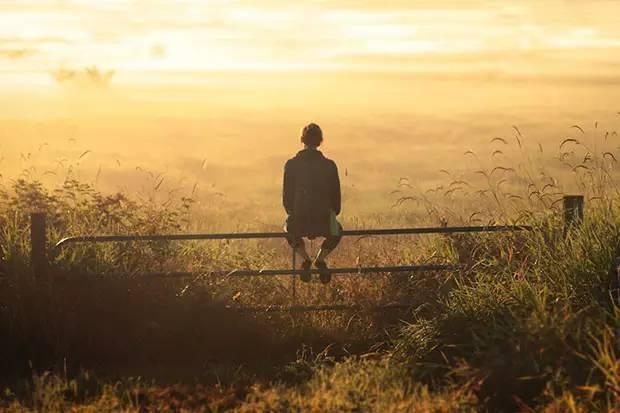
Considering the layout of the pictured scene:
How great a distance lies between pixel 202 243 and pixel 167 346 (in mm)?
3138

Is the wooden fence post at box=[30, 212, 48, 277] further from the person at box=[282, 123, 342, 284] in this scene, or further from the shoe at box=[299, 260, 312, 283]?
Answer: the shoe at box=[299, 260, 312, 283]

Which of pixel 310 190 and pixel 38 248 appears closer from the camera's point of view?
pixel 38 248

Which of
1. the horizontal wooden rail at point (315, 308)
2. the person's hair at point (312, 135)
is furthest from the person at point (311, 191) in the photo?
the horizontal wooden rail at point (315, 308)

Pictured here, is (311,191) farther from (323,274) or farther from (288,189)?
(323,274)

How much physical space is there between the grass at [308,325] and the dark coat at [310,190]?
3.54 feet

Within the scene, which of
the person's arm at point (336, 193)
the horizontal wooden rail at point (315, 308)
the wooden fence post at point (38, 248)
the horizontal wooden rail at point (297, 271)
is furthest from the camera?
the person's arm at point (336, 193)

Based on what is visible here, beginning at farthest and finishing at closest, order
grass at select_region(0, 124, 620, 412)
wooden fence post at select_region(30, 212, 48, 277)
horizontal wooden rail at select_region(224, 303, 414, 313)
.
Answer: horizontal wooden rail at select_region(224, 303, 414, 313) < wooden fence post at select_region(30, 212, 48, 277) < grass at select_region(0, 124, 620, 412)

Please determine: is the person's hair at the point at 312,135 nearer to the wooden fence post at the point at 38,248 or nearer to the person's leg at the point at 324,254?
the person's leg at the point at 324,254

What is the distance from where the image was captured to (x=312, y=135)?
12.5m

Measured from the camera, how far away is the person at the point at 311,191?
41.0ft

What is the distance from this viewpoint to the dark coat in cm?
1249

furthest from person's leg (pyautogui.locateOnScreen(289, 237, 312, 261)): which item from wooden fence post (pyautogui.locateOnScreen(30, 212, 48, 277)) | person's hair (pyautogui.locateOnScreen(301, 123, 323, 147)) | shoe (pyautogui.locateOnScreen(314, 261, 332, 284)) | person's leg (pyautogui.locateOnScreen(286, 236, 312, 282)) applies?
wooden fence post (pyautogui.locateOnScreen(30, 212, 48, 277))

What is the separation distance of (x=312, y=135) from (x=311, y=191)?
0.65 meters

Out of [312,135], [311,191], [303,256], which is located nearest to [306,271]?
[303,256]
